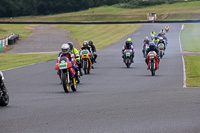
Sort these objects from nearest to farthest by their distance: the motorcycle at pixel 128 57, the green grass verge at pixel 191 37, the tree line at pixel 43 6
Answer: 1. the motorcycle at pixel 128 57
2. the green grass verge at pixel 191 37
3. the tree line at pixel 43 6

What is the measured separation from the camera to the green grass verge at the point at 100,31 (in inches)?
2416

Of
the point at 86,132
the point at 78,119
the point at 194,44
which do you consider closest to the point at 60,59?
the point at 78,119

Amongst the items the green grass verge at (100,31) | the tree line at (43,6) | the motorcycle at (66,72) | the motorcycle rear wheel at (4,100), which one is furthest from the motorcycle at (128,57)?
the tree line at (43,6)

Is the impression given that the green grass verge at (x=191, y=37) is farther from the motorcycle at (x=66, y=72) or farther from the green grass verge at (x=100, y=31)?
the motorcycle at (x=66, y=72)

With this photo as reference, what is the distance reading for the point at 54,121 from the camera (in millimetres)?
9008

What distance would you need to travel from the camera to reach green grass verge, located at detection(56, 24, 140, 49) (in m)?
61.4

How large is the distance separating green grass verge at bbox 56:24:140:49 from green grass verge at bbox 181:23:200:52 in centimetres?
748

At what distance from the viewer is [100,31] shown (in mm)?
70438

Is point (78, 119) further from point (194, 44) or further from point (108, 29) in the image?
point (108, 29)

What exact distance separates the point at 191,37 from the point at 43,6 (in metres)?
69.6

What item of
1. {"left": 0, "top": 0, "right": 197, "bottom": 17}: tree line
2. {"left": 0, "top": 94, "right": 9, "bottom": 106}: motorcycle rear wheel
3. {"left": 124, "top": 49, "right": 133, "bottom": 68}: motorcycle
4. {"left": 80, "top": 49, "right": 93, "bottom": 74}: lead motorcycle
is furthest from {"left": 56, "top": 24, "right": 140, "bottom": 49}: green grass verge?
{"left": 0, "top": 94, "right": 9, "bottom": 106}: motorcycle rear wheel

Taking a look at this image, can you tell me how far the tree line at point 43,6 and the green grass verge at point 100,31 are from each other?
33.2 metres

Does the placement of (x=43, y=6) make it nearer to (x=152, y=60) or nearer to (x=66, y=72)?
(x=152, y=60)

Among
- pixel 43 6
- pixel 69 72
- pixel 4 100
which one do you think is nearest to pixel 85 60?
pixel 69 72
